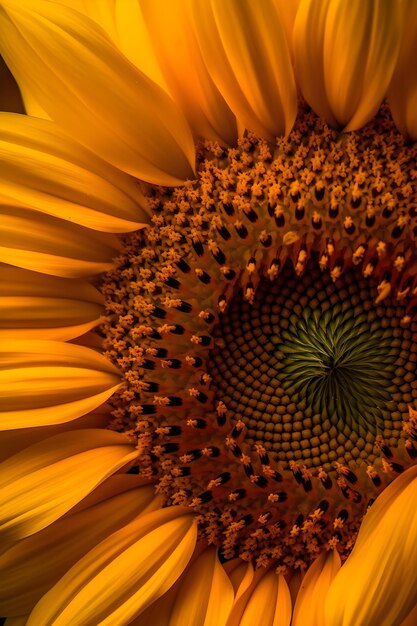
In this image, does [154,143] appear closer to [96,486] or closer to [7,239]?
[7,239]

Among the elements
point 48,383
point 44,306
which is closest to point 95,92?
point 44,306

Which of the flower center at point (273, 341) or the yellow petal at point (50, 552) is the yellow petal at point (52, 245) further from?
the yellow petal at point (50, 552)

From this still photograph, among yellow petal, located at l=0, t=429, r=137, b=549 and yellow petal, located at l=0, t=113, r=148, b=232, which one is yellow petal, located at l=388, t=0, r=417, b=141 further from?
yellow petal, located at l=0, t=429, r=137, b=549

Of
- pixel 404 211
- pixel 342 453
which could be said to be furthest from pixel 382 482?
pixel 404 211

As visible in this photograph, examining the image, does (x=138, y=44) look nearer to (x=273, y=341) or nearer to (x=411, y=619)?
(x=273, y=341)

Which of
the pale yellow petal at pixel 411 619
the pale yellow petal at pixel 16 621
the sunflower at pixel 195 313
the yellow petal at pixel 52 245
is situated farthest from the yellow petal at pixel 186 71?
the pale yellow petal at pixel 16 621
